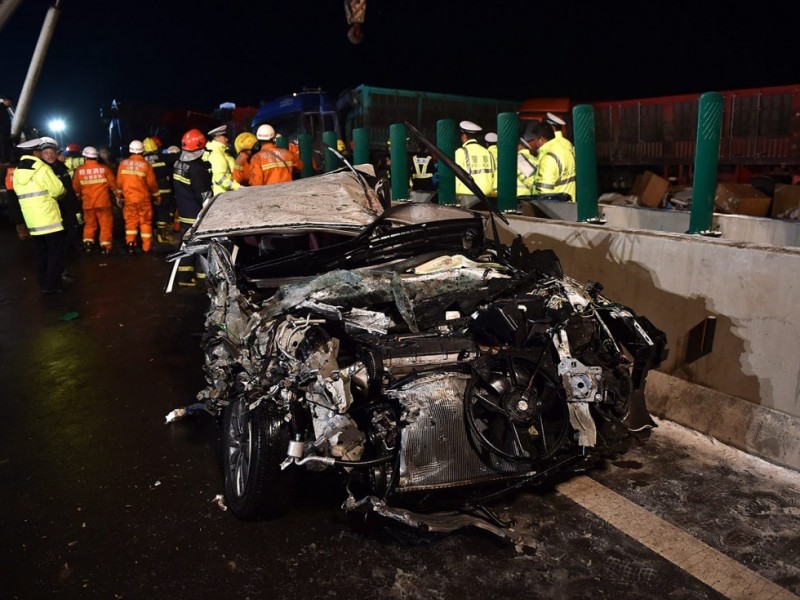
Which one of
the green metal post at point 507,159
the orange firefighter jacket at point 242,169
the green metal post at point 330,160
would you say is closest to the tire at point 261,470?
the green metal post at point 507,159

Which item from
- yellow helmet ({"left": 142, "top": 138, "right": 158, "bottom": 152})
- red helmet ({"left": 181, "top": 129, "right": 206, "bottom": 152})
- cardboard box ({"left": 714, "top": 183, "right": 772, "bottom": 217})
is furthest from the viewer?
yellow helmet ({"left": 142, "top": 138, "right": 158, "bottom": 152})

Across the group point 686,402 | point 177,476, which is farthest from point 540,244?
point 177,476

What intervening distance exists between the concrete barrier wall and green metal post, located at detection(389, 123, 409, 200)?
495 centimetres

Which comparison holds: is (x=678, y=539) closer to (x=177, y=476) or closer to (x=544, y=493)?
(x=544, y=493)

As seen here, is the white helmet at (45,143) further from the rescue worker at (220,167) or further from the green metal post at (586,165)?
the green metal post at (586,165)

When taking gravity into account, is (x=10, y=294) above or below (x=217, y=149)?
below

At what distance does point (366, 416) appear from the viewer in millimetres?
3016

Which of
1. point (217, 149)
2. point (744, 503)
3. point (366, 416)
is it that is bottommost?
point (744, 503)

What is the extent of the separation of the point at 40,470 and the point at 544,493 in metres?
3.10

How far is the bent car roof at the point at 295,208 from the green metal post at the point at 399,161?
404cm

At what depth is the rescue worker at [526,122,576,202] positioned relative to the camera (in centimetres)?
753

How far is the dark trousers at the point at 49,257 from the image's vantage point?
8891mm

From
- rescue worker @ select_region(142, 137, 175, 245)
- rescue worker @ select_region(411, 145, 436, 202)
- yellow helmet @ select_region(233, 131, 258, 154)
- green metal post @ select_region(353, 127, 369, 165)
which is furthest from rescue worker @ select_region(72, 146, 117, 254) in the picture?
rescue worker @ select_region(411, 145, 436, 202)

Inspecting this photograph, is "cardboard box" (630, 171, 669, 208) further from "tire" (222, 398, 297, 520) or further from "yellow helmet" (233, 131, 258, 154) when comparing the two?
"yellow helmet" (233, 131, 258, 154)
